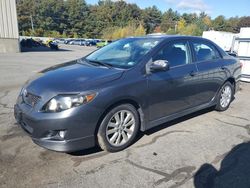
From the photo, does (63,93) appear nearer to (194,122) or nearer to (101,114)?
(101,114)

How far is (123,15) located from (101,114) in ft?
348

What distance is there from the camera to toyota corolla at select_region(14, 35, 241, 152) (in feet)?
11.5

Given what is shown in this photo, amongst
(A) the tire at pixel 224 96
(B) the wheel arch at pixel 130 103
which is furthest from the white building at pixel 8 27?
(B) the wheel arch at pixel 130 103

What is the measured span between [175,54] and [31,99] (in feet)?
8.31

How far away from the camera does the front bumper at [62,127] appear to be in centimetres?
342

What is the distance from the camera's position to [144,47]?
4582 mm

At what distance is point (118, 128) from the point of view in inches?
158

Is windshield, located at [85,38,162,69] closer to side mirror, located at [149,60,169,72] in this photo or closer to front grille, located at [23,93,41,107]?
side mirror, located at [149,60,169,72]

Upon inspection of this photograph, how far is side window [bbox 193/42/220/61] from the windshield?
988mm

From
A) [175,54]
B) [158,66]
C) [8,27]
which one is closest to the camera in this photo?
[158,66]

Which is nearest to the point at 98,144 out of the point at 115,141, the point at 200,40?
the point at 115,141

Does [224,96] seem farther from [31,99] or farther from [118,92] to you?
[31,99]

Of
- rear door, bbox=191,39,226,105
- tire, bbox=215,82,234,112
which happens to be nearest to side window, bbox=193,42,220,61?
rear door, bbox=191,39,226,105

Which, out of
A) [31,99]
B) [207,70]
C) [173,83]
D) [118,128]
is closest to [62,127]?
[31,99]
